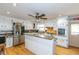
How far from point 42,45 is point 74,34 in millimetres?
2673

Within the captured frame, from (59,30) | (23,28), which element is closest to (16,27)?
(23,28)

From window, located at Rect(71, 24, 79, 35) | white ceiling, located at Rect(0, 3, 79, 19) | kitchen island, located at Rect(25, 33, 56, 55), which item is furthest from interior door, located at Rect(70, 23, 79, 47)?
kitchen island, located at Rect(25, 33, 56, 55)

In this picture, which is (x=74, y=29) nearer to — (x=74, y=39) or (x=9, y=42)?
(x=74, y=39)

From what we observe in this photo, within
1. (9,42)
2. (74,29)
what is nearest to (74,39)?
(74,29)

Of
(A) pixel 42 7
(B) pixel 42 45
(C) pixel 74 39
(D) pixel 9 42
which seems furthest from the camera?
(C) pixel 74 39

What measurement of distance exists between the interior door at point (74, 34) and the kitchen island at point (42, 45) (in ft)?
7.72

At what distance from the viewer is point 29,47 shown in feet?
16.3

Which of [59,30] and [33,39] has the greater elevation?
[59,30]

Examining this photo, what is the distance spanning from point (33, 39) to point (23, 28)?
266 centimetres

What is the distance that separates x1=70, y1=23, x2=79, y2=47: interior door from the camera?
5.62 meters

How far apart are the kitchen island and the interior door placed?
235 cm

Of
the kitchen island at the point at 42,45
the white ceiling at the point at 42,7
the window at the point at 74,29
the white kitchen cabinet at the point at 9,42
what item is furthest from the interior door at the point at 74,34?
the white kitchen cabinet at the point at 9,42

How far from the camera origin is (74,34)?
574cm
